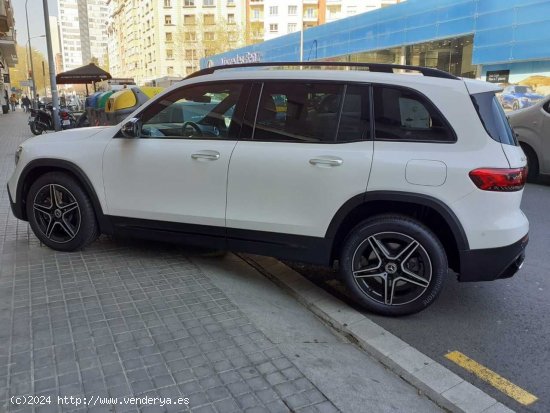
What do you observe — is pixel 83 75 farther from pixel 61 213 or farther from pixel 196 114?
pixel 196 114

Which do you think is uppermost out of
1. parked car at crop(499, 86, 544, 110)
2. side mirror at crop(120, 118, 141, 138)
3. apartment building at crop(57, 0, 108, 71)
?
apartment building at crop(57, 0, 108, 71)

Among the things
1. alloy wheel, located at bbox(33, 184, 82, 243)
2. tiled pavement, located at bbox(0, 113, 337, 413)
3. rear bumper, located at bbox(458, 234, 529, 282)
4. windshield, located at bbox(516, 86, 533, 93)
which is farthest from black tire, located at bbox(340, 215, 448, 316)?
windshield, located at bbox(516, 86, 533, 93)

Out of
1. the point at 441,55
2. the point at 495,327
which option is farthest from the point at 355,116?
the point at 441,55

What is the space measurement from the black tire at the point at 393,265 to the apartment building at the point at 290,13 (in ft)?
259

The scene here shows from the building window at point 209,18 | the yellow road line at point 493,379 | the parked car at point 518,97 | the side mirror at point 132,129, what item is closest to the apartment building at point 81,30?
the building window at point 209,18

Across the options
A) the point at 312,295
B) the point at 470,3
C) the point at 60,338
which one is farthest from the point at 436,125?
the point at 470,3

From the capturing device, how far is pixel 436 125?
11.4 feet

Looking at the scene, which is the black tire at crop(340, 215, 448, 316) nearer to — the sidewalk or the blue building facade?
the sidewalk

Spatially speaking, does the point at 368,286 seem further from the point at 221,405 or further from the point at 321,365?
the point at 221,405

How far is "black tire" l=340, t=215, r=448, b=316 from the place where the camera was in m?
3.50

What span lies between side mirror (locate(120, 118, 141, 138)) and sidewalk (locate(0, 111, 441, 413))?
120 centimetres

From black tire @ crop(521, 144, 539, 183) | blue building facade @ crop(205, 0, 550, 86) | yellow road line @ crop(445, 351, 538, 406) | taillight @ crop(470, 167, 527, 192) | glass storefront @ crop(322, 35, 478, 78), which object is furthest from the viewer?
glass storefront @ crop(322, 35, 478, 78)

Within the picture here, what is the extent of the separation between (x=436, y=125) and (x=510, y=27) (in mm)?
20381

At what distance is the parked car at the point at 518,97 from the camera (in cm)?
1869
